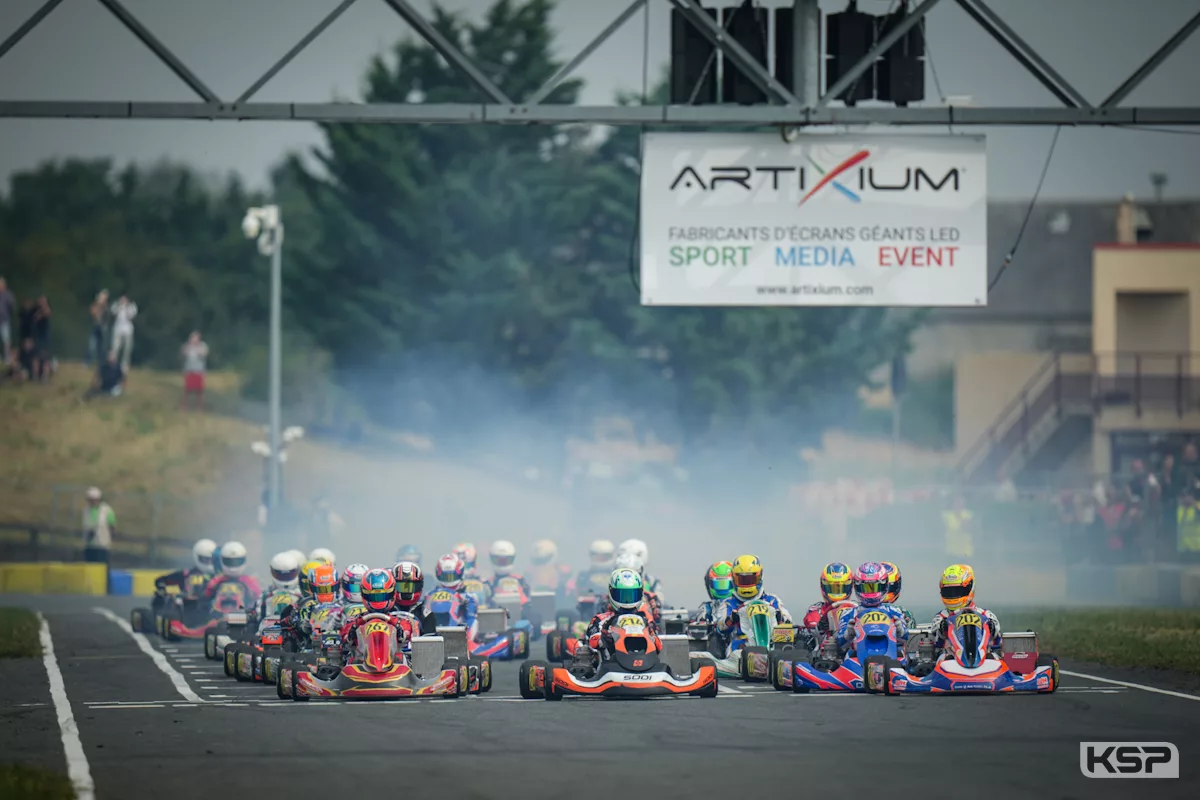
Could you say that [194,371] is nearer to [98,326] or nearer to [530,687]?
[98,326]

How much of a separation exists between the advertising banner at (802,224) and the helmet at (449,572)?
3997mm

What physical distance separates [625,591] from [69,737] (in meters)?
4.76

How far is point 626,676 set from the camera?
15.0 meters

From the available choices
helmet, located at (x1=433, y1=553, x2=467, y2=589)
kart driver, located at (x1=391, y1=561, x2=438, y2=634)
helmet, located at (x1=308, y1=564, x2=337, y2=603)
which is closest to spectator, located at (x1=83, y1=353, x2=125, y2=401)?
helmet, located at (x1=433, y1=553, x2=467, y2=589)

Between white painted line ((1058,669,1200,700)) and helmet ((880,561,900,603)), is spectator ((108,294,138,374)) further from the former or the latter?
helmet ((880,561,900,603))

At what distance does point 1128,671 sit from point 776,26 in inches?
276

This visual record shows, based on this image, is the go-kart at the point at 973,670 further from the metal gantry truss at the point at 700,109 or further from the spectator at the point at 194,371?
the spectator at the point at 194,371

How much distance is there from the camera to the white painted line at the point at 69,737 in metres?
10.3

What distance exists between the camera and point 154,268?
244 ft

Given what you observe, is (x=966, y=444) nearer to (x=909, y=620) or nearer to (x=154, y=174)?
(x=909, y=620)

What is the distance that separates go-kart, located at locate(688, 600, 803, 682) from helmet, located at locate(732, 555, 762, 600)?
0.12m

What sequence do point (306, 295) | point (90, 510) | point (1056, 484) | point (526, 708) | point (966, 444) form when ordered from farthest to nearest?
point (306, 295) < point (966, 444) < point (1056, 484) < point (90, 510) < point (526, 708)

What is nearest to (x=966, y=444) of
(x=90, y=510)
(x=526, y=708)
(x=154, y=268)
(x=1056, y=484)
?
(x=1056, y=484)

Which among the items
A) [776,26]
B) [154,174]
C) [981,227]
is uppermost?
[154,174]
